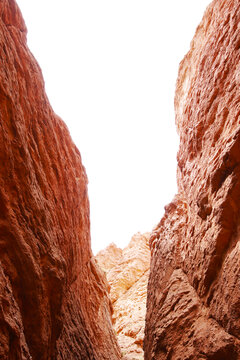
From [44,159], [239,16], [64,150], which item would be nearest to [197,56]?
[239,16]

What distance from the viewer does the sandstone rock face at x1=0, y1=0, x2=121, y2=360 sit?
6754mm

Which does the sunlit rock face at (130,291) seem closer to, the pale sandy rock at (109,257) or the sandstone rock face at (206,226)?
the pale sandy rock at (109,257)

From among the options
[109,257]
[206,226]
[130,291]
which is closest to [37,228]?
[206,226]

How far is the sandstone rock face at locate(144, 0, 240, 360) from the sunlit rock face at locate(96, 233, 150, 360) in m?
7.05

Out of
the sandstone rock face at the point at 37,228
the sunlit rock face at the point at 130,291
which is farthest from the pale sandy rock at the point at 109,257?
the sandstone rock face at the point at 37,228

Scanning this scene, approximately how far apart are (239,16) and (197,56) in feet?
14.2

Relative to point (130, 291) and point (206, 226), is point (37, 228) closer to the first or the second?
point (206, 226)

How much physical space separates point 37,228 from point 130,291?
21886 mm

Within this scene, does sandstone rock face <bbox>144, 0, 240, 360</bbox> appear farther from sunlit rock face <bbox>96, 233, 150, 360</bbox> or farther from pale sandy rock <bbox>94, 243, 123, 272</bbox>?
pale sandy rock <bbox>94, 243, 123, 272</bbox>

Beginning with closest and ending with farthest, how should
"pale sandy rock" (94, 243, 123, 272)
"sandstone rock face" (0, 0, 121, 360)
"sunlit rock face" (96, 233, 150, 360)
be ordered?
1. "sandstone rock face" (0, 0, 121, 360)
2. "sunlit rock face" (96, 233, 150, 360)
3. "pale sandy rock" (94, 243, 123, 272)

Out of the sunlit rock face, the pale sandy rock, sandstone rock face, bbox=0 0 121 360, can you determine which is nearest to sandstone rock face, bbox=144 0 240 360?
sandstone rock face, bbox=0 0 121 360

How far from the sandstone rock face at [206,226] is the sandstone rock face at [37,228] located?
330 cm

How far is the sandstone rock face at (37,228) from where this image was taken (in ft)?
22.2

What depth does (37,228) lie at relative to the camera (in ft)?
26.6
